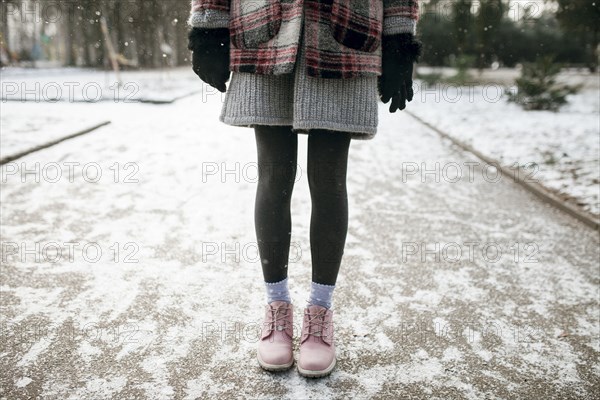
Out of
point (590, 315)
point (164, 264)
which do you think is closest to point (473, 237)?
point (590, 315)

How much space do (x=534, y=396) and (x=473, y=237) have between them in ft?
4.92

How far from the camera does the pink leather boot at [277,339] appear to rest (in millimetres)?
1474

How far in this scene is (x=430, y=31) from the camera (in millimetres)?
21859

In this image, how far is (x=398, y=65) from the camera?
1396mm

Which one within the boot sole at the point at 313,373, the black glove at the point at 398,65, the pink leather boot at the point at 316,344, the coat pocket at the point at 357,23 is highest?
the coat pocket at the point at 357,23

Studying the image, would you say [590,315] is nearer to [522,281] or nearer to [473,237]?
[522,281]

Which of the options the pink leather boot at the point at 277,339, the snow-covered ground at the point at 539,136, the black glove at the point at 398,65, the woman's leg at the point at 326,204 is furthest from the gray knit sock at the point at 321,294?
the snow-covered ground at the point at 539,136

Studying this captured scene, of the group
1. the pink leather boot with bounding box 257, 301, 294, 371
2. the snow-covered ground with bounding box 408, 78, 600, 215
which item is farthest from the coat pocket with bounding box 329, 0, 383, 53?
the snow-covered ground with bounding box 408, 78, 600, 215

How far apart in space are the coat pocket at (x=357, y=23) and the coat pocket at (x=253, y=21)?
0.16 m

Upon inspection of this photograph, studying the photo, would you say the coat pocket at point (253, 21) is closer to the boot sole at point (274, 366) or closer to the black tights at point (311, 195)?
the black tights at point (311, 195)

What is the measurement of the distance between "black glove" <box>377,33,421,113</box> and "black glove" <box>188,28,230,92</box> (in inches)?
18.6

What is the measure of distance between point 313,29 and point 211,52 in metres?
0.33

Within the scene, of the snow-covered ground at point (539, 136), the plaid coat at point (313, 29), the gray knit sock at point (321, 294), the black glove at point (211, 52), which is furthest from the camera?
the snow-covered ground at point (539, 136)

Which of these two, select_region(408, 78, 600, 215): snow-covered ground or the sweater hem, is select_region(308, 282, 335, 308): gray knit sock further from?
select_region(408, 78, 600, 215): snow-covered ground
